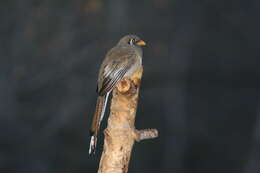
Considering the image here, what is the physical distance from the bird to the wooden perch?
0.94 feet

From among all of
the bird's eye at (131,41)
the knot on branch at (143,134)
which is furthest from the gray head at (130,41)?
the knot on branch at (143,134)

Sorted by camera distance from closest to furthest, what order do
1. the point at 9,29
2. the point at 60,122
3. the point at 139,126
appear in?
the point at 9,29 < the point at 60,122 < the point at 139,126

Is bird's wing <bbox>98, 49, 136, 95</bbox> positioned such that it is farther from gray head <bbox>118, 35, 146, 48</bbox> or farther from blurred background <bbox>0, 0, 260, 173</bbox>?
blurred background <bbox>0, 0, 260, 173</bbox>

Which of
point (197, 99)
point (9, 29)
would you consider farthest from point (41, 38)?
point (197, 99)

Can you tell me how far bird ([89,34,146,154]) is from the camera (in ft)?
15.3

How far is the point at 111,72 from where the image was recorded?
5.04 metres

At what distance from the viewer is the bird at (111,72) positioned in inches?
183

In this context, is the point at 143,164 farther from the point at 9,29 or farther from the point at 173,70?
the point at 9,29

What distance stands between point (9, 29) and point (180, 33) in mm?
4415

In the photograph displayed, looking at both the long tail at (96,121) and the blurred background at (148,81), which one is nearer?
the long tail at (96,121)

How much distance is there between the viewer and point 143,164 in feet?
47.2

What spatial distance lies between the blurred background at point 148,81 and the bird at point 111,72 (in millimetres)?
7329

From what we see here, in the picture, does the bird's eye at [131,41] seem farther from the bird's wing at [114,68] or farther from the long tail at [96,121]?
the long tail at [96,121]

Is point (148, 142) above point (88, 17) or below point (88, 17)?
below
